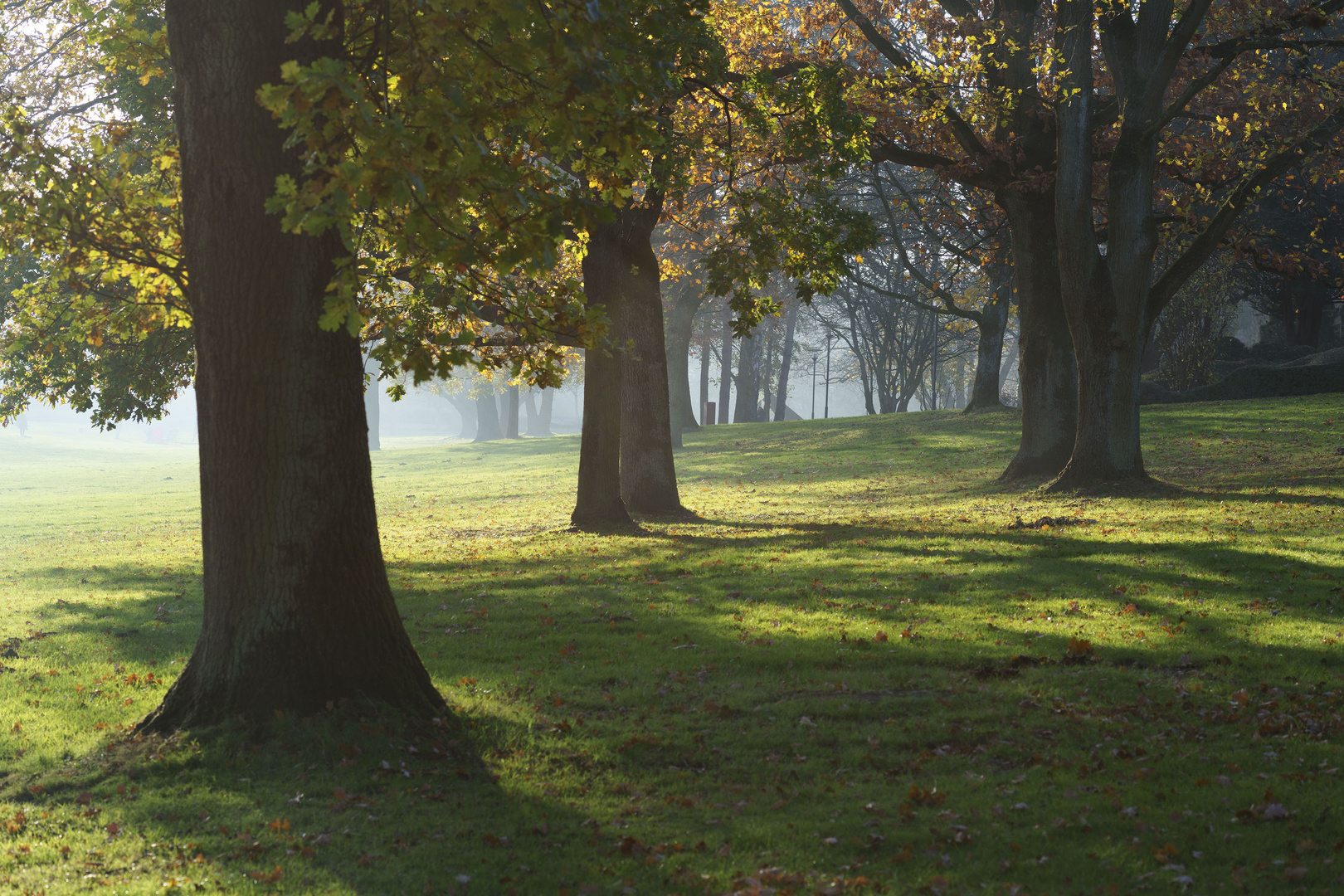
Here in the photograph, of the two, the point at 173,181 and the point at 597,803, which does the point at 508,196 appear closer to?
the point at 597,803

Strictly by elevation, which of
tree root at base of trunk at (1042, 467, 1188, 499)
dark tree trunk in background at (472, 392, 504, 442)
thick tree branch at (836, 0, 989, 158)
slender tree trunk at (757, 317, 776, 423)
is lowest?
tree root at base of trunk at (1042, 467, 1188, 499)

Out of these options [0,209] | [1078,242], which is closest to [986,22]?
[1078,242]

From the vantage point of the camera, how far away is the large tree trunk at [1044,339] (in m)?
18.6

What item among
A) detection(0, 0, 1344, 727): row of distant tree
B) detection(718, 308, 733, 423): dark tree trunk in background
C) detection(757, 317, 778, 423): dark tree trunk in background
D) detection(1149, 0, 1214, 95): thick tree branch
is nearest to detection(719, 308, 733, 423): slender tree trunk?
detection(718, 308, 733, 423): dark tree trunk in background

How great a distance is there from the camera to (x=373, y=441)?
2564 inches

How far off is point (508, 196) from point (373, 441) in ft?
204

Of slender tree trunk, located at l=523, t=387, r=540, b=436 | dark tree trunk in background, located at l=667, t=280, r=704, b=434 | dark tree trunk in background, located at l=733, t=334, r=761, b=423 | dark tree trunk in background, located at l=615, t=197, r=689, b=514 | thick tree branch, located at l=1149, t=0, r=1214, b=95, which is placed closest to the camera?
thick tree branch, located at l=1149, t=0, r=1214, b=95

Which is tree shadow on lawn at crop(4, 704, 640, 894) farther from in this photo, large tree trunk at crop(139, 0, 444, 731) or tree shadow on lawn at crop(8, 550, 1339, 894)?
large tree trunk at crop(139, 0, 444, 731)

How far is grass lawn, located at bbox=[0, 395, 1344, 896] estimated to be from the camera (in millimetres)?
4945

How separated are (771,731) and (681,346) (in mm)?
32164

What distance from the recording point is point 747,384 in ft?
160

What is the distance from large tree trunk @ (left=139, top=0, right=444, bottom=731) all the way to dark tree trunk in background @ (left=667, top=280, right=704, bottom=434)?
98.3 feet

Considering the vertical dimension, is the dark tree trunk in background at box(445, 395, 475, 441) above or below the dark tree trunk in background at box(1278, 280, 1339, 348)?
below

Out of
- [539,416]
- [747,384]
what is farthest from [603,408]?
[539,416]
